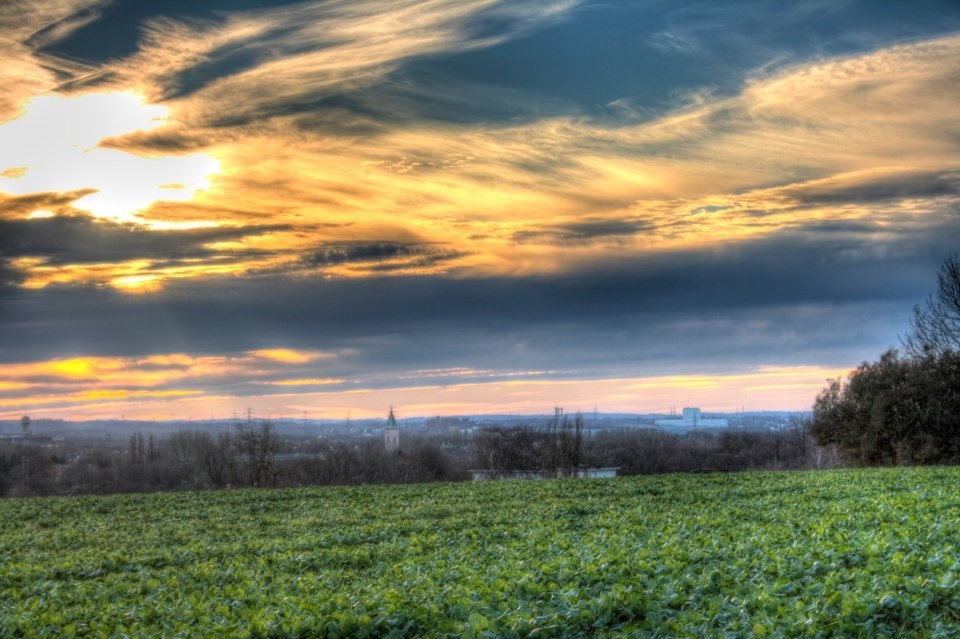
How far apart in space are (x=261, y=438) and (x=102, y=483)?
34.8 meters

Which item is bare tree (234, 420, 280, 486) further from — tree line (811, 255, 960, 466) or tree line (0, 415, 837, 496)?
tree line (811, 255, 960, 466)

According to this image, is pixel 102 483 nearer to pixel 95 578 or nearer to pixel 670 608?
pixel 95 578

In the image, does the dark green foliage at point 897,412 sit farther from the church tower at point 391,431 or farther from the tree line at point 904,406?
the church tower at point 391,431

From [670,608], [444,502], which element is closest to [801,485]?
[444,502]

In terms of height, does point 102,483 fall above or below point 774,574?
below

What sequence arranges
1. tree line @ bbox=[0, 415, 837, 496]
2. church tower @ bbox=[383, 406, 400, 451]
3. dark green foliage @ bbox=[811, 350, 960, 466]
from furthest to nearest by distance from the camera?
church tower @ bbox=[383, 406, 400, 451], tree line @ bbox=[0, 415, 837, 496], dark green foliage @ bbox=[811, 350, 960, 466]

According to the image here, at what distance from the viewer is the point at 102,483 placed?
2933 inches

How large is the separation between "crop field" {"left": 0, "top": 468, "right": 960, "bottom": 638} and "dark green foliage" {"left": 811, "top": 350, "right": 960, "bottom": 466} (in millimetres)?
14350

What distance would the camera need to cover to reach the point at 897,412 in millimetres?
40250

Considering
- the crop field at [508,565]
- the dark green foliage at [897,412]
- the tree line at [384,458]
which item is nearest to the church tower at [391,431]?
the tree line at [384,458]

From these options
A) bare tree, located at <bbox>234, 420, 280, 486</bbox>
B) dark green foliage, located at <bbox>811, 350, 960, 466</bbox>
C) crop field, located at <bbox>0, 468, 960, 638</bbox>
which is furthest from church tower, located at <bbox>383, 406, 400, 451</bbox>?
crop field, located at <bbox>0, 468, 960, 638</bbox>

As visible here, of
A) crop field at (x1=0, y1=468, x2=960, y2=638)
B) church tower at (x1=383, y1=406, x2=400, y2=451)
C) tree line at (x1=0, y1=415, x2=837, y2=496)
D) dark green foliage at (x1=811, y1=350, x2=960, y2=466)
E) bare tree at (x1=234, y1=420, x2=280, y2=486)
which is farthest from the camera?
church tower at (x1=383, y1=406, x2=400, y2=451)

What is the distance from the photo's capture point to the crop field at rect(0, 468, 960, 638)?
875cm

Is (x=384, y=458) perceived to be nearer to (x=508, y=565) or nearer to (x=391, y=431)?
(x=391, y=431)
